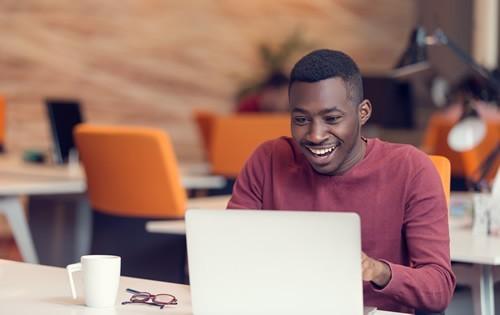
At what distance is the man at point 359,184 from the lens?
2.24 m

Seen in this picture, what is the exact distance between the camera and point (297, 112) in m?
2.27

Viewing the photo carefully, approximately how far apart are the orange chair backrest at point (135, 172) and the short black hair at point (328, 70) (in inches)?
82.4

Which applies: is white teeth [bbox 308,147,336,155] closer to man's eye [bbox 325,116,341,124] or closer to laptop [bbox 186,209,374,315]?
man's eye [bbox 325,116,341,124]

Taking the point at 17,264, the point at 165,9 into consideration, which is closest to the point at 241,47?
the point at 165,9

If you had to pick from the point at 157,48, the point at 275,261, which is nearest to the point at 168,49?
the point at 157,48

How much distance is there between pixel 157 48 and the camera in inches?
380

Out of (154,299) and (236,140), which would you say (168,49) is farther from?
(154,299)

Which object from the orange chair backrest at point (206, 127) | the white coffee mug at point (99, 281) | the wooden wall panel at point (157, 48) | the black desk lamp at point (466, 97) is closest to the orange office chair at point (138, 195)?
the black desk lamp at point (466, 97)

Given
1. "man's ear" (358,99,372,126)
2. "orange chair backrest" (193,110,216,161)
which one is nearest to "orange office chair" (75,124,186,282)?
"man's ear" (358,99,372,126)

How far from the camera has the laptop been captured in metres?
1.79

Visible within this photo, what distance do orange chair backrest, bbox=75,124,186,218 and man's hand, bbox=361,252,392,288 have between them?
226 centimetres

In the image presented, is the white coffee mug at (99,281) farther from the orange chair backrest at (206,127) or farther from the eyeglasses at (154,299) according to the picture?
the orange chair backrest at (206,127)

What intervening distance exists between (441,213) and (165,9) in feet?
24.6

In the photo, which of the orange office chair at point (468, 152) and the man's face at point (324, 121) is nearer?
the man's face at point (324, 121)
